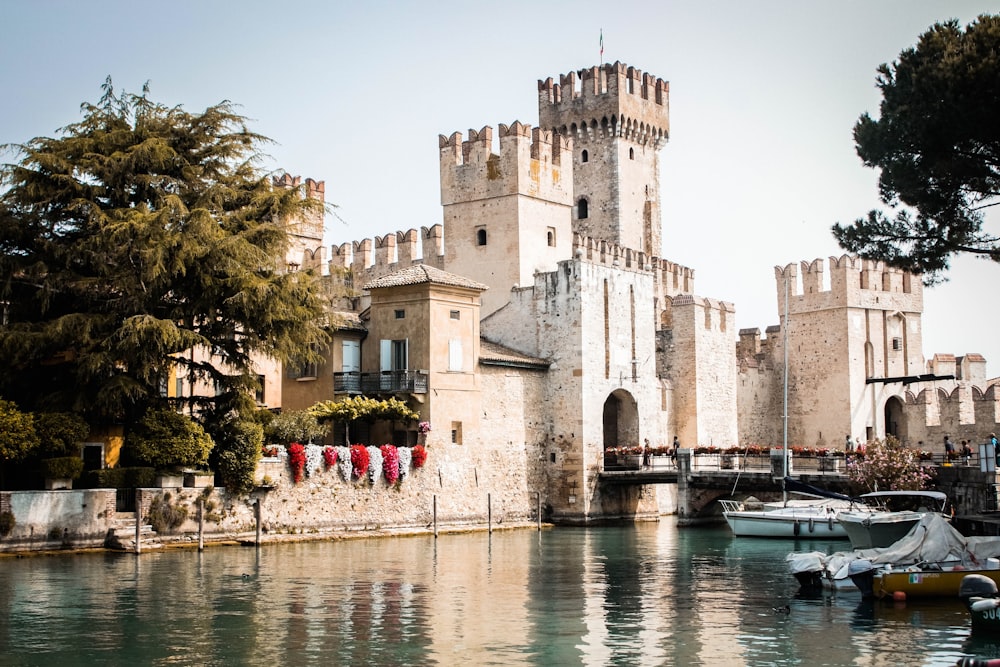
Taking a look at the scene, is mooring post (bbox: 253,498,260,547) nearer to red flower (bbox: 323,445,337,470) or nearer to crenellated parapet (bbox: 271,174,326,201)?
red flower (bbox: 323,445,337,470)

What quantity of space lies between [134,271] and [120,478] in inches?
177

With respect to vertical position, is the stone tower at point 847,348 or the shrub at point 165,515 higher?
the stone tower at point 847,348

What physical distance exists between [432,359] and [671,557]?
993 cm

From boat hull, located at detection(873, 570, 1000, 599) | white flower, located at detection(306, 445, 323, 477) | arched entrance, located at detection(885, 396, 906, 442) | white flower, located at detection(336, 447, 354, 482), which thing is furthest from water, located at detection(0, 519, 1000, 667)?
arched entrance, located at detection(885, 396, 906, 442)

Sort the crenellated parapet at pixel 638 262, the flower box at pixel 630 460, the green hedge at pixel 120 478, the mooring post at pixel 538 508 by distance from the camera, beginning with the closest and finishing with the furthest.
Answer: the green hedge at pixel 120 478 < the mooring post at pixel 538 508 < the flower box at pixel 630 460 < the crenellated parapet at pixel 638 262

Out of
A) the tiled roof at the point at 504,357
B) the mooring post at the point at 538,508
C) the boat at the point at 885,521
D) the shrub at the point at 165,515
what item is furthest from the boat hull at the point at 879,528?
the shrub at the point at 165,515

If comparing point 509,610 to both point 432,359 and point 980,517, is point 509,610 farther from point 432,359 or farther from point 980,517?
point 432,359

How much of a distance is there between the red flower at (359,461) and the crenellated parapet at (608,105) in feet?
85.5

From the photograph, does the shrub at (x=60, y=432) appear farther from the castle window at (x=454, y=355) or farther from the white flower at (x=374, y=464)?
the castle window at (x=454, y=355)

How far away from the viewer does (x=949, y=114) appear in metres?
22.3

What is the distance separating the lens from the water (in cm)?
1666

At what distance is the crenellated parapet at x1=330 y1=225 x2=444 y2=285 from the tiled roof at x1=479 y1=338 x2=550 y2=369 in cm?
551

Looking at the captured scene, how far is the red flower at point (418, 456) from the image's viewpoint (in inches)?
1374

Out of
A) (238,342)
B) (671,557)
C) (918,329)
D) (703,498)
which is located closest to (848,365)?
(918,329)
